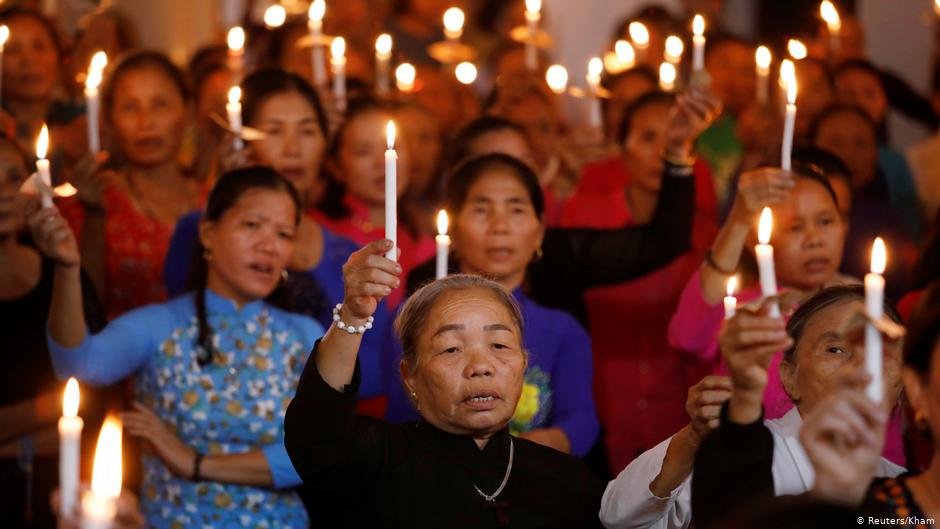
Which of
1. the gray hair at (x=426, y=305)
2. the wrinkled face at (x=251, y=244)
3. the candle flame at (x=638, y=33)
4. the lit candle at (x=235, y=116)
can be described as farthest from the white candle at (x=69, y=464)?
the candle flame at (x=638, y=33)

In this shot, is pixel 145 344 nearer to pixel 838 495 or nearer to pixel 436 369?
pixel 436 369

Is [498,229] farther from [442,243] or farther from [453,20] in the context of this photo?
[453,20]

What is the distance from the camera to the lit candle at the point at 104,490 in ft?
6.08

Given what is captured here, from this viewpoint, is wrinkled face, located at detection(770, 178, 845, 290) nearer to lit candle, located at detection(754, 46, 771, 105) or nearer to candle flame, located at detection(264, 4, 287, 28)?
lit candle, located at detection(754, 46, 771, 105)

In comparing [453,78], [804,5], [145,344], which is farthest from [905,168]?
[145,344]

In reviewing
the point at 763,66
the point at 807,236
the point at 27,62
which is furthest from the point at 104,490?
the point at 27,62

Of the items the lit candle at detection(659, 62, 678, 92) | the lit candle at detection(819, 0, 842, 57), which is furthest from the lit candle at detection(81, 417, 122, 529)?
the lit candle at detection(819, 0, 842, 57)

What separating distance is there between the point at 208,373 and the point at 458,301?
2.88 ft

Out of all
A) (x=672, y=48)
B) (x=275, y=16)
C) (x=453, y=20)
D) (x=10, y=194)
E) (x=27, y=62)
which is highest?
(x=275, y=16)

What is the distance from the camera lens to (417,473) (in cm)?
293

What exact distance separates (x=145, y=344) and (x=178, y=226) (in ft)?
2.24

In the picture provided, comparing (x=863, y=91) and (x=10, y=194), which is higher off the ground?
(x=863, y=91)

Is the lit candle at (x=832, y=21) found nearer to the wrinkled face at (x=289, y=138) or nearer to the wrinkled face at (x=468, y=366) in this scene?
the wrinkled face at (x=289, y=138)

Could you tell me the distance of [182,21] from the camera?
8.32 meters
